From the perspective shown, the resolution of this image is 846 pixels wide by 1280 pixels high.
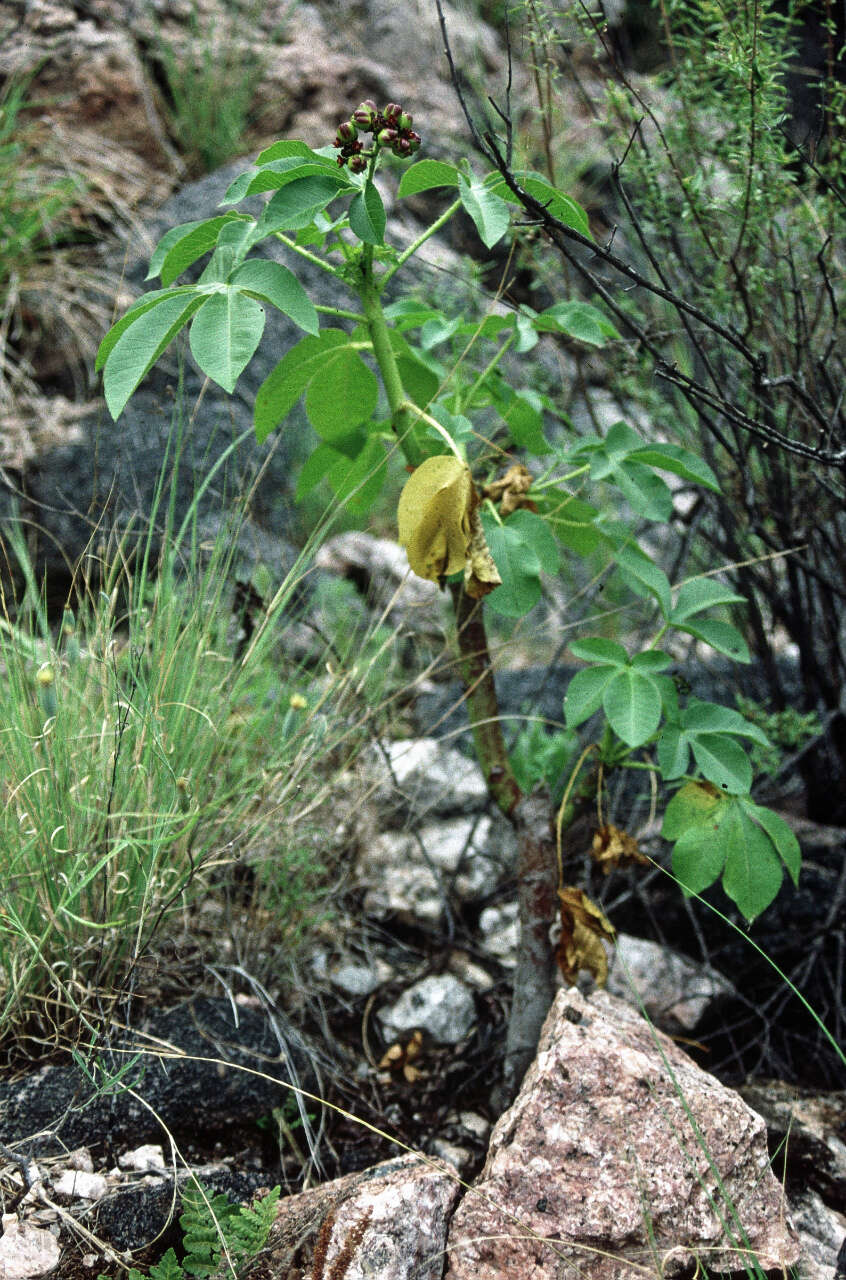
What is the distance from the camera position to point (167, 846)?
1.54 metres

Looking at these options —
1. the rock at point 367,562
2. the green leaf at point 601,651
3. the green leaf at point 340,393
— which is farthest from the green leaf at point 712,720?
the rock at point 367,562

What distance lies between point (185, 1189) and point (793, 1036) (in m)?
1.14

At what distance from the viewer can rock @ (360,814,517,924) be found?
2.11m

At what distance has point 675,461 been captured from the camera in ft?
4.76

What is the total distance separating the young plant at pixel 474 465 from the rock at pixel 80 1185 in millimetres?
624

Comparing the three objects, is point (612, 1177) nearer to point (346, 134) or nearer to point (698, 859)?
point (698, 859)

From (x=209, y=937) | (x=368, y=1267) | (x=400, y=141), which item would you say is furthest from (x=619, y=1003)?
(x=400, y=141)

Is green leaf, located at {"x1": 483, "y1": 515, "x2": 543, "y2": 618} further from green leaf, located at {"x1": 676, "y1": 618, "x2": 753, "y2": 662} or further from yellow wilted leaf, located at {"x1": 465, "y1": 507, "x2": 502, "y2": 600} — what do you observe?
green leaf, located at {"x1": 676, "y1": 618, "x2": 753, "y2": 662}

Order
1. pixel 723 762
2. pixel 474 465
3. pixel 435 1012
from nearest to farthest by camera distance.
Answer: pixel 723 762 → pixel 474 465 → pixel 435 1012

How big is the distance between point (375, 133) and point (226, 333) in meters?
0.33

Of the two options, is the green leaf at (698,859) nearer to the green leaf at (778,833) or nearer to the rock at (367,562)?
the green leaf at (778,833)

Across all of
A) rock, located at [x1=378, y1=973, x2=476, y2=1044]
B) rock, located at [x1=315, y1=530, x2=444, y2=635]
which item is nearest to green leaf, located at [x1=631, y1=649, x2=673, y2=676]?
rock, located at [x1=378, y1=973, x2=476, y2=1044]

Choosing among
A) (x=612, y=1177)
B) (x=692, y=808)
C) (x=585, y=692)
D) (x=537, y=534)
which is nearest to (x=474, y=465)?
(x=537, y=534)

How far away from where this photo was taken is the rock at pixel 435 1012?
1802 millimetres
